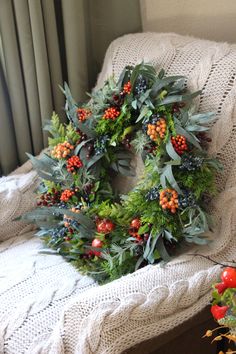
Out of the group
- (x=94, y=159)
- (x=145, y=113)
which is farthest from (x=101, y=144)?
(x=145, y=113)

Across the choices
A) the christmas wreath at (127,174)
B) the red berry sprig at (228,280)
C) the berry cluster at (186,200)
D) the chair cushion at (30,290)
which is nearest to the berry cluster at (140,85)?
the christmas wreath at (127,174)

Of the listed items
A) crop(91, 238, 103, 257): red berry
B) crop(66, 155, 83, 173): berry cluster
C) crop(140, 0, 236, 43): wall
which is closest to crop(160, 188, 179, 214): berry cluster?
crop(91, 238, 103, 257): red berry

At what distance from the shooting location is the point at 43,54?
164 cm

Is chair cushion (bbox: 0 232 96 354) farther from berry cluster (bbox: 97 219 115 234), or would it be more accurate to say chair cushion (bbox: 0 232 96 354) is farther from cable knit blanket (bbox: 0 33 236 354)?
berry cluster (bbox: 97 219 115 234)

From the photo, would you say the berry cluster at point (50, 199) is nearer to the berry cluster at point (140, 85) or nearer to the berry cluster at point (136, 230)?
the berry cluster at point (136, 230)

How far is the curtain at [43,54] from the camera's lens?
1623 mm

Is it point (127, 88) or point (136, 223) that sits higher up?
point (127, 88)

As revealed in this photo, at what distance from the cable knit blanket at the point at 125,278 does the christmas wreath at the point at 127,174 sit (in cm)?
5

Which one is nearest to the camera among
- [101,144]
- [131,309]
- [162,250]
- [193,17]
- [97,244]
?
[131,309]

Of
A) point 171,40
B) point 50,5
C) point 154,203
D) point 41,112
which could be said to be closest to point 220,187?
point 154,203

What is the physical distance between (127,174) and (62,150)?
0.70 feet

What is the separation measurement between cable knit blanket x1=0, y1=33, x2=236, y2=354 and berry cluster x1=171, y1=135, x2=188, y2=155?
10 cm

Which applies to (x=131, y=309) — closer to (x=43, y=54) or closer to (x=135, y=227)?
(x=135, y=227)

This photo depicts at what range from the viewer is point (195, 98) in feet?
4.19
